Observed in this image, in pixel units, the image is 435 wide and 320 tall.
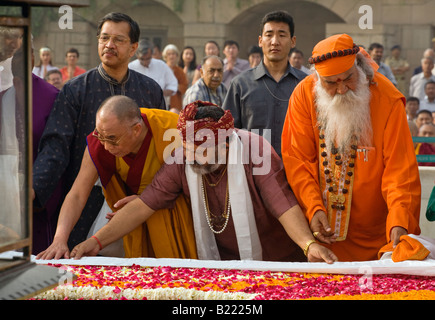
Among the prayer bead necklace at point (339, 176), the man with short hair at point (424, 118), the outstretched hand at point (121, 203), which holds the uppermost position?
the man with short hair at point (424, 118)

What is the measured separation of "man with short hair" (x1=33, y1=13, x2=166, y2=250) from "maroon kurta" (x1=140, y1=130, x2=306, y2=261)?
2.49ft

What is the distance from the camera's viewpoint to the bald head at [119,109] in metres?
4.05

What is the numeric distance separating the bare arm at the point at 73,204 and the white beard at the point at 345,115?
134 cm

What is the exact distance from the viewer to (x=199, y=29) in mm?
14539

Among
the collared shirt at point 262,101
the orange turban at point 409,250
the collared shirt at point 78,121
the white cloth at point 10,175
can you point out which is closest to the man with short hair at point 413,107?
the collared shirt at point 262,101

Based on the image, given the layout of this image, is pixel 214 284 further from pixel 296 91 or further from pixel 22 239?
pixel 296 91

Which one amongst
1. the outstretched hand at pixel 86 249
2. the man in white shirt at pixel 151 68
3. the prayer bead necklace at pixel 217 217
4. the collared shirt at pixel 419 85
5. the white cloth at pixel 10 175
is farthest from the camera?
the collared shirt at pixel 419 85

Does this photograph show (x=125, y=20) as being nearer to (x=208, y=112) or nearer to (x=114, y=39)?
(x=114, y=39)

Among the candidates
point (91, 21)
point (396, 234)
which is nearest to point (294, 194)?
point (396, 234)

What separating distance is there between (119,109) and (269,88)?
1587mm

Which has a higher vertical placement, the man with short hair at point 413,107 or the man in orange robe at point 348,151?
the man with short hair at point 413,107

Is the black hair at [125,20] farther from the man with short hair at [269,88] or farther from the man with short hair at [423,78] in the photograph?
the man with short hair at [423,78]

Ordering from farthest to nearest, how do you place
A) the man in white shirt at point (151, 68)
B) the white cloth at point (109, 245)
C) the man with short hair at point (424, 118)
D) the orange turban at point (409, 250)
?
the man in white shirt at point (151, 68) < the man with short hair at point (424, 118) < the white cloth at point (109, 245) < the orange turban at point (409, 250)
